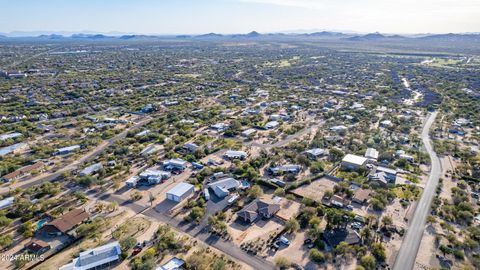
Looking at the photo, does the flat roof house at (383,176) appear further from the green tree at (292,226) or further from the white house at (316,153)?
the green tree at (292,226)

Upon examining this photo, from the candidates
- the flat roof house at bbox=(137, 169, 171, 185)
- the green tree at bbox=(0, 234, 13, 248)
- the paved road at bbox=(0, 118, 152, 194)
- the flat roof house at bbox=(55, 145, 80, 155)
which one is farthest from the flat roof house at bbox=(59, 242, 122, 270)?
the flat roof house at bbox=(55, 145, 80, 155)

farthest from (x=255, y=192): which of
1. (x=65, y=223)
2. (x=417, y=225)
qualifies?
(x=65, y=223)

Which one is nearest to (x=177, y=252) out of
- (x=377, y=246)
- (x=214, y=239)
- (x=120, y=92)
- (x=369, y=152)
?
(x=214, y=239)

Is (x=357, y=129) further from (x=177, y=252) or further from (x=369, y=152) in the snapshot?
(x=177, y=252)

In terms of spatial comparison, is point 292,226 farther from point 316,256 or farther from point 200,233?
point 200,233

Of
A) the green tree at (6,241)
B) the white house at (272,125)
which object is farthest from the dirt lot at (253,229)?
the white house at (272,125)

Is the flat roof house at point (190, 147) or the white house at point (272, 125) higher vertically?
the white house at point (272, 125)

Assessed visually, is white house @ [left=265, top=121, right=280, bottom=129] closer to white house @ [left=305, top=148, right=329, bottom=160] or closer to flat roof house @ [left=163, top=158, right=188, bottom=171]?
white house @ [left=305, top=148, right=329, bottom=160]
